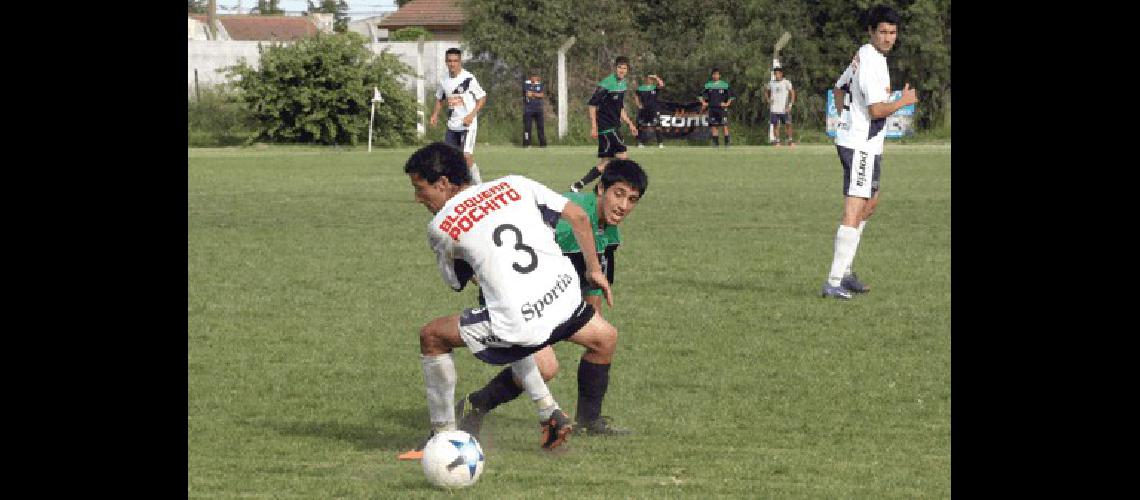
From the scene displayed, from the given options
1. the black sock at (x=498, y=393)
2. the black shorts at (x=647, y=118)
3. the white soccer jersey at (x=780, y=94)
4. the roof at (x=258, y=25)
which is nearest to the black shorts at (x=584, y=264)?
the black sock at (x=498, y=393)

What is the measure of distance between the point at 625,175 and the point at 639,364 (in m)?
2.32

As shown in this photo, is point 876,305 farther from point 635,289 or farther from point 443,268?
point 443,268

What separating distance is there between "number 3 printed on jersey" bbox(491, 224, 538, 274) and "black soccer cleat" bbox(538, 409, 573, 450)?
0.69 meters

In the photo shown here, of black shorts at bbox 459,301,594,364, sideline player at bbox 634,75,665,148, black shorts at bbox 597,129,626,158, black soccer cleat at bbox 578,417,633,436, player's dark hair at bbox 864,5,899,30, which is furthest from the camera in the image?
sideline player at bbox 634,75,665,148

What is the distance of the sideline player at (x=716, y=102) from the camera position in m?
39.6

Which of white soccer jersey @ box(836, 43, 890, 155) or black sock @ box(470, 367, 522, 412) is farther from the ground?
white soccer jersey @ box(836, 43, 890, 155)

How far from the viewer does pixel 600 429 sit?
7.49m

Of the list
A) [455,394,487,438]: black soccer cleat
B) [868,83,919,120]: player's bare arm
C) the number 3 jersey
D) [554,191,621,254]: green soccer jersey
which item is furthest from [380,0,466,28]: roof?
the number 3 jersey

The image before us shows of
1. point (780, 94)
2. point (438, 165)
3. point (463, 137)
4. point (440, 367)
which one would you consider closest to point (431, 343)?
point (440, 367)

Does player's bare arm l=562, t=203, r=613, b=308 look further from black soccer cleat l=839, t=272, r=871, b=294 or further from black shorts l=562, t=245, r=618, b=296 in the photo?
black soccer cleat l=839, t=272, r=871, b=294

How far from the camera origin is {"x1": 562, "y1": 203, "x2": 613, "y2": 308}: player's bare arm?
22.4ft

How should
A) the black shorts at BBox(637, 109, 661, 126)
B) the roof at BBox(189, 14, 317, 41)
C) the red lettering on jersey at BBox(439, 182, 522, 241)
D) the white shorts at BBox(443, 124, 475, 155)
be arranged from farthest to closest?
1. the roof at BBox(189, 14, 317, 41)
2. the black shorts at BBox(637, 109, 661, 126)
3. the white shorts at BBox(443, 124, 475, 155)
4. the red lettering on jersey at BBox(439, 182, 522, 241)

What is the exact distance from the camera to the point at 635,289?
12.6 m
